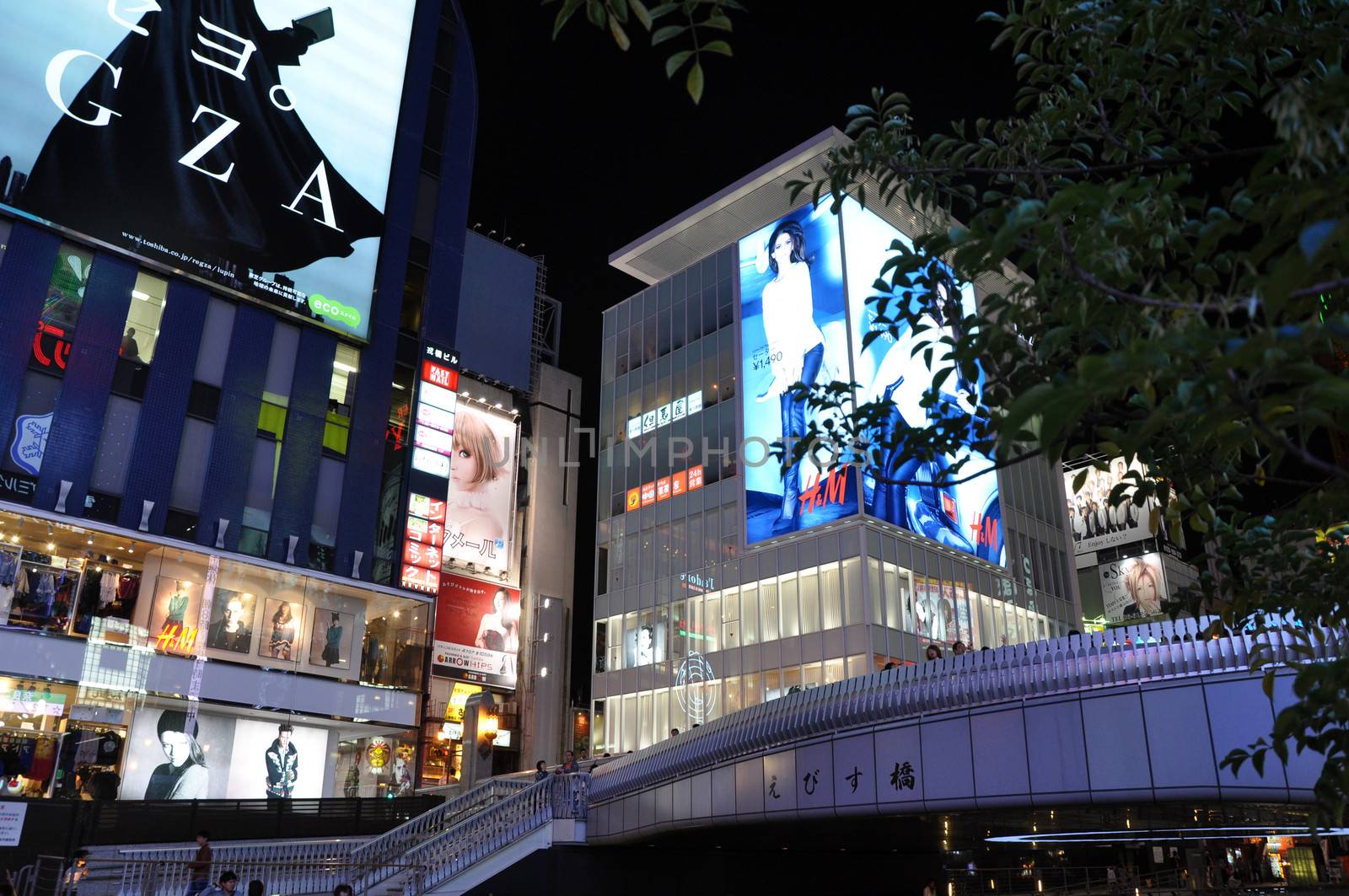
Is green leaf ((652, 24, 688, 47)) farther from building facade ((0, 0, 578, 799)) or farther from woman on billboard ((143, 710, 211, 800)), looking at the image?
woman on billboard ((143, 710, 211, 800))

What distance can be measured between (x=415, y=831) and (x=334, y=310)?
68.7 ft

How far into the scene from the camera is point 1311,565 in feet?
23.1

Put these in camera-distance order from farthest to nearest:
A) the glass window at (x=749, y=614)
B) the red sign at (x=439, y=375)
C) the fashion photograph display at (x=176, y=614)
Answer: the glass window at (x=749, y=614)
the red sign at (x=439, y=375)
the fashion photograph display at (x=176, y=614)

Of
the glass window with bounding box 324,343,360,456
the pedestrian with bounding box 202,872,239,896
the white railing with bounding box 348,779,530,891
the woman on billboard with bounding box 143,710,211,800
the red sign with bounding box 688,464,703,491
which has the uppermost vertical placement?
the red sign with bounding box 688,464,703,491

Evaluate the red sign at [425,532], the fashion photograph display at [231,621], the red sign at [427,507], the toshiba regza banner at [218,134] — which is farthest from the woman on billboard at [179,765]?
the toshiba regza banner at [218,134]

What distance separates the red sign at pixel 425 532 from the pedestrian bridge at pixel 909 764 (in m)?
15.7

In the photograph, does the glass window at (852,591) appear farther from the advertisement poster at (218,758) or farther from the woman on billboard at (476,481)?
the woman on billboard at (476,481)

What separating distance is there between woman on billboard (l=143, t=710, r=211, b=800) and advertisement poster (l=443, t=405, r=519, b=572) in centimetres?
2594

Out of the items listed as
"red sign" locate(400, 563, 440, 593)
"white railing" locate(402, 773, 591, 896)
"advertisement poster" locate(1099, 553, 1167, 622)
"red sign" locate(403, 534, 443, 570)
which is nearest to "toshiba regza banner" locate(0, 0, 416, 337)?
"red sign" locate(403, 534, 443, 570)

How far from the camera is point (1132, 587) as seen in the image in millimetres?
72438

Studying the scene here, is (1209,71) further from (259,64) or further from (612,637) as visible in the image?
(612,637)

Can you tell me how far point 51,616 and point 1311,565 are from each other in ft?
109

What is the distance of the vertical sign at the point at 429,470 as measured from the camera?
4031cm

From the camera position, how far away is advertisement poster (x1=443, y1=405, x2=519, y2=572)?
5925 cm
